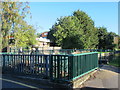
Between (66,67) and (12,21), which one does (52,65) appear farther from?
(12,21)

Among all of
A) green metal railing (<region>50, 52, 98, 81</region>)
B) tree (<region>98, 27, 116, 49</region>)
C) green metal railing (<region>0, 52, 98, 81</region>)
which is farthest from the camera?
tree (<region>98, 27, 116, 49</region>)

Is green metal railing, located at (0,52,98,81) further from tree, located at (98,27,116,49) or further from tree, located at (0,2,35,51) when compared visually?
tree, located at (98,27,116,49)

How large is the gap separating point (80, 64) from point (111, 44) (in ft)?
135

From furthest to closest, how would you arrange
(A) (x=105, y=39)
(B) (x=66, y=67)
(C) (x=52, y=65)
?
(A) (x=105, y=39)
(C) (x=52, y=65)
(B) (x=66, y=67)

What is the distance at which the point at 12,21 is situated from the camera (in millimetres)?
18469

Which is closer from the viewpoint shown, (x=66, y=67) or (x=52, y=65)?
(x=66, y=67)

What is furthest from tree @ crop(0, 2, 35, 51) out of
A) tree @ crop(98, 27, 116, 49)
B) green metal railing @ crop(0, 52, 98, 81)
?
tree @ crop(98, 27, 116, 49)

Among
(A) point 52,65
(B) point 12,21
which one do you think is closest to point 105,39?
(B) point 12,21

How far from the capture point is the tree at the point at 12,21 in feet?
57.9

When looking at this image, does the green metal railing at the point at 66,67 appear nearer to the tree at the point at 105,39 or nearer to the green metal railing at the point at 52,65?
the green metal railing at the point at 52,65

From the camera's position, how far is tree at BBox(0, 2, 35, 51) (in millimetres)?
17658

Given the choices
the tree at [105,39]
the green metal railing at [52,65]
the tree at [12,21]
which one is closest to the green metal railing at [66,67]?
the green metal railing at [52,65]

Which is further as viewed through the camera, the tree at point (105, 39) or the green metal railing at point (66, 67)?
the tree at point (105, 39)

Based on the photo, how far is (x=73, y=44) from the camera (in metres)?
28.1
